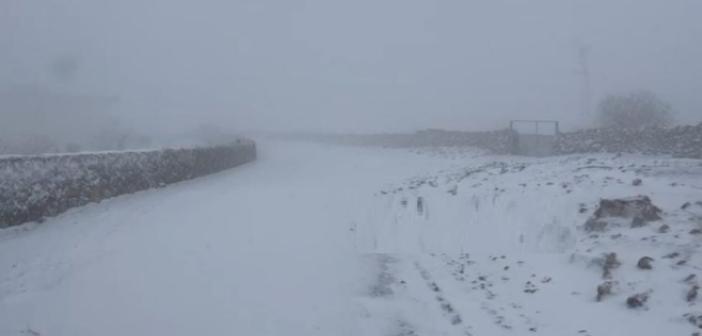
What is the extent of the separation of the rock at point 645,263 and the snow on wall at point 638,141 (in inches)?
416

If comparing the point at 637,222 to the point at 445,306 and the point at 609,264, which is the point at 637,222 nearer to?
the point at 609,264

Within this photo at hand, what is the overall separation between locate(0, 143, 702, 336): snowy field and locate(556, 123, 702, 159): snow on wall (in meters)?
3.88

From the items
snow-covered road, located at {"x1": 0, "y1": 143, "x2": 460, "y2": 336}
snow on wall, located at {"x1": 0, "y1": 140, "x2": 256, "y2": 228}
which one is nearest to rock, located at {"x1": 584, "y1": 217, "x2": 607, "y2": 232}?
snow-covered road, located at {"x1": 0, "y1": 143, "x2": 460, "y2": 336}

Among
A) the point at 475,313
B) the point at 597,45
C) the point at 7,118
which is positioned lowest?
the point at 475,313

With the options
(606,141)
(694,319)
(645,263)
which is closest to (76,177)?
(645,263)

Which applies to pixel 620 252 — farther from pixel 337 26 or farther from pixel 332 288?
pixel 337 26

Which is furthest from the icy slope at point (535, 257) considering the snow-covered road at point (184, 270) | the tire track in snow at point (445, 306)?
the snow-covered road at point (184, 270)

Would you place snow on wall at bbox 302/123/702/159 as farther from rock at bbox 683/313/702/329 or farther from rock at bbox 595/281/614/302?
rock at bbox 683/313/702/329

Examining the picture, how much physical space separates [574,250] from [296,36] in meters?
140

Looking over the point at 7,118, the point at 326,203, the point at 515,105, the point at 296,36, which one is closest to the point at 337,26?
the point at 296,36

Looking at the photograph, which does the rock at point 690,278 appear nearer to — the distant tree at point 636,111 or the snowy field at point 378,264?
the snowy field at point 378,264

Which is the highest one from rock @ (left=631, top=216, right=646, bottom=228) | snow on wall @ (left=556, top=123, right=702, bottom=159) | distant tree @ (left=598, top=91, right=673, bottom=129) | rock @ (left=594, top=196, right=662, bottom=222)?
distant tree @ (left=598, top=91, right=673, bottom=129)

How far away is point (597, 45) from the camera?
82.6 m

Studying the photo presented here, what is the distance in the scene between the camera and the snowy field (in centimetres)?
548
